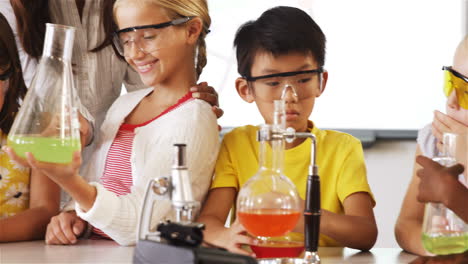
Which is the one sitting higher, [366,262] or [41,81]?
[41,81]

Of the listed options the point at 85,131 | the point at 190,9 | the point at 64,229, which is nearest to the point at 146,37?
the point at 190,9

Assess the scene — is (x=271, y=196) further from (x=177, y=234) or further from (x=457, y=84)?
(x=457, y=84)

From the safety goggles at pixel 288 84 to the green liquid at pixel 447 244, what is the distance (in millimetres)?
549

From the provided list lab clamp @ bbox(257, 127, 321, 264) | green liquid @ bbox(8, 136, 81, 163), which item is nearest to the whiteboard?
lab clamp @ bbox(257, 127, 321, 264)

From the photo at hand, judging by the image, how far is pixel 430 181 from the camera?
4.67ft

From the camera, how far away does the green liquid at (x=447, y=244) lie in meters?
1.42

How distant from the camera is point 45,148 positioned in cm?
138

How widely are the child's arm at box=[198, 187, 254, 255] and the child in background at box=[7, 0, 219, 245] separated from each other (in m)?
0.04

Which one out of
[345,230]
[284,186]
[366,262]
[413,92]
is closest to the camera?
[284,186]

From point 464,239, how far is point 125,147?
3.00ft

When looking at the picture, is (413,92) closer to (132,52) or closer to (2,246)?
(132,52)

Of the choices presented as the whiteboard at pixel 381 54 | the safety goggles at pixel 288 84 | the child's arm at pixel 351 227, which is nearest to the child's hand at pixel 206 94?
the safety goggles at pixel 288 84

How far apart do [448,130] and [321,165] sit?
0.37m

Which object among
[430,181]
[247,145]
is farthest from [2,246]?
[430,181]
